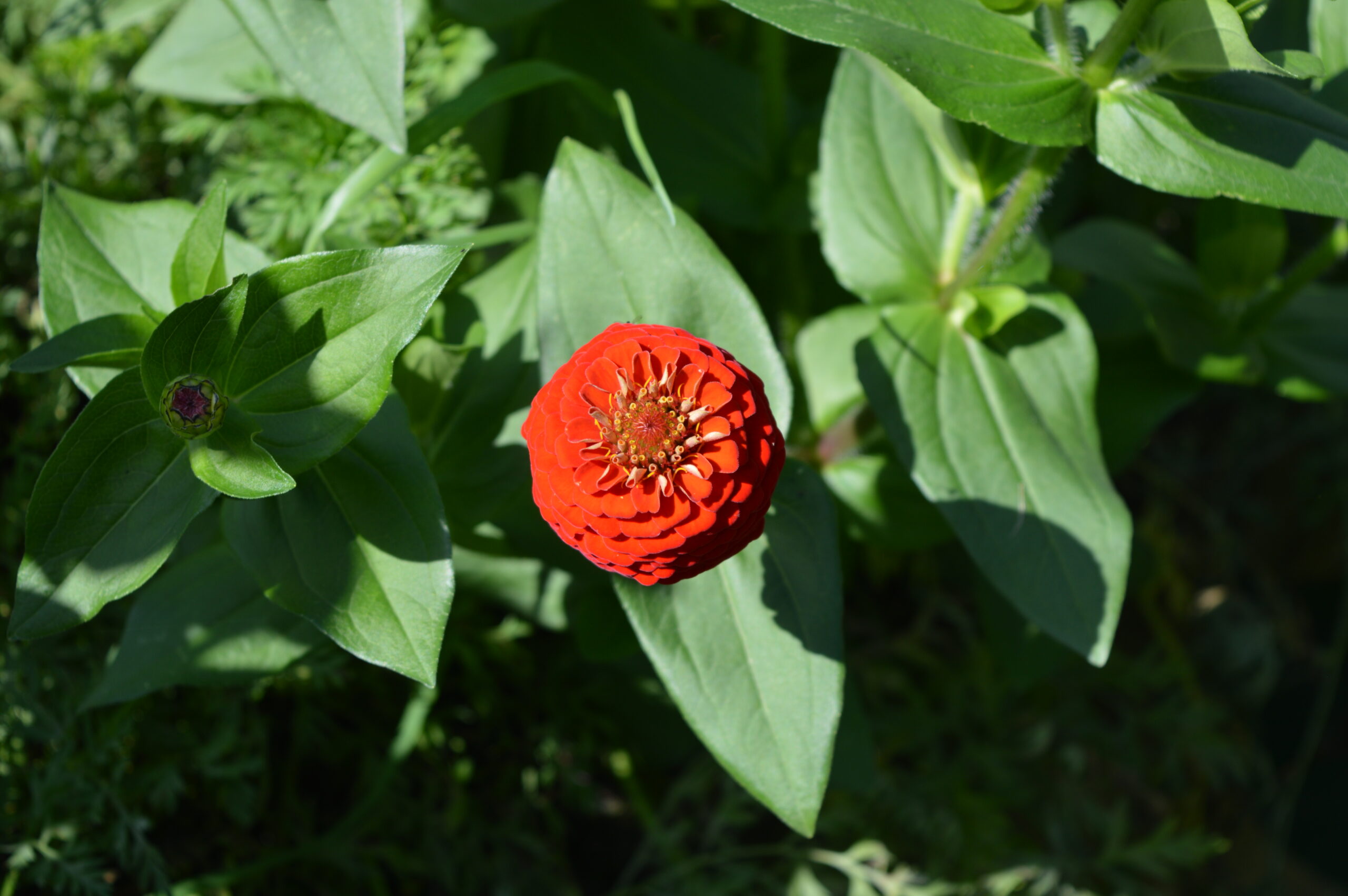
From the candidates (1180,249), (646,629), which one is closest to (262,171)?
(646,629)

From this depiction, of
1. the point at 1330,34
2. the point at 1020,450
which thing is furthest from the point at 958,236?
the point at 1330,34

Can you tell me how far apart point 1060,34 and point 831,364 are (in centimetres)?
45

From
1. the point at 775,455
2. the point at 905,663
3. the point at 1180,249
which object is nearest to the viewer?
the point at 775,455

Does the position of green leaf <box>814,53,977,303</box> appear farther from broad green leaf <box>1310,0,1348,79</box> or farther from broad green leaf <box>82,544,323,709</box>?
broad green leaf <box>82,544,323,709</box>

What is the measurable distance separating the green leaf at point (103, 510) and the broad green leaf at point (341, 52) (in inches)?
11.5

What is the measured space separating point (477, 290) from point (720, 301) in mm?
299

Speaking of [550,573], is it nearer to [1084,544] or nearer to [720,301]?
[720,301]

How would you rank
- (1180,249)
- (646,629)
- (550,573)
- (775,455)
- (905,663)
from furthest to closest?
1. (1180,249)
2. (905,663)
3. (550,573)
4. (646,629)
5. (775,455)

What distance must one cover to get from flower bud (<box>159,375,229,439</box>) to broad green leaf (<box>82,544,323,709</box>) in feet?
0.74

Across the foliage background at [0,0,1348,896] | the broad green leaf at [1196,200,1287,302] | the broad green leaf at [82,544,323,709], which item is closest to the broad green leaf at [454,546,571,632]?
the foliage background at [0,0,1348,896]

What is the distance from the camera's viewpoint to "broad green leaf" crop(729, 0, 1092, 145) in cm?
76

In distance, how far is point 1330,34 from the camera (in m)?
1.08

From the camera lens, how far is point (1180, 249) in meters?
1.81

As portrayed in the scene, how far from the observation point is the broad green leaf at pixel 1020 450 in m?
0.94
